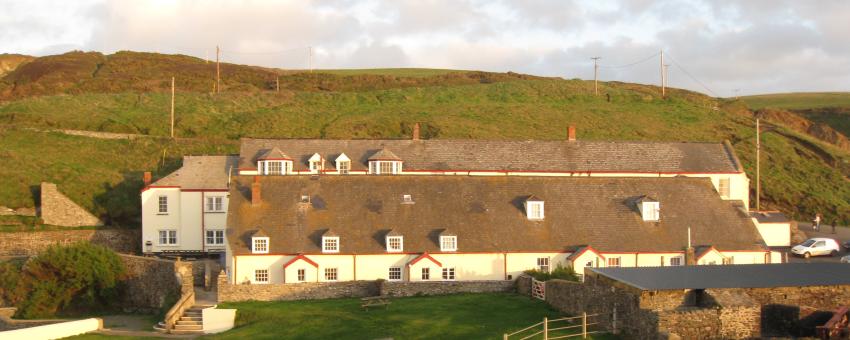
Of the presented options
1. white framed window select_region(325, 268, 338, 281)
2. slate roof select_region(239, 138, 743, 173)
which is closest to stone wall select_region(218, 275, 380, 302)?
white framed window select_region(325, 268, 338, 281)

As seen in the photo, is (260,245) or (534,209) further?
(534,209)

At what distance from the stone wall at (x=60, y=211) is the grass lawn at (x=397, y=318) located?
69.5ft

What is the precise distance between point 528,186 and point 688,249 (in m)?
9.90

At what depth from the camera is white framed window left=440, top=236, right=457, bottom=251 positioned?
153ft

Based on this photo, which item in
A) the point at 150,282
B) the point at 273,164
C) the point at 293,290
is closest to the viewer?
the point at 293,290

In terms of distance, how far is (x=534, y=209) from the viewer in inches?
1938

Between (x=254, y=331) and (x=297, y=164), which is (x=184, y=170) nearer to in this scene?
(x=297, y=164)

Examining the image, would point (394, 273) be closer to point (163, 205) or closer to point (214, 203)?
point (214, 203)

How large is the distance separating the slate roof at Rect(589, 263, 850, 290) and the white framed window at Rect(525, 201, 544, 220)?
1450cm

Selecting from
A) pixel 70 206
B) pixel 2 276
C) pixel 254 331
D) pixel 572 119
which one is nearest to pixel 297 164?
pixel 70 206

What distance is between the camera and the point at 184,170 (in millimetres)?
58219

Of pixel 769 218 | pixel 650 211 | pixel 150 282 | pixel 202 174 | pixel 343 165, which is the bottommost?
pixel 150 282

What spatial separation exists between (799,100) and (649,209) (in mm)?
96164

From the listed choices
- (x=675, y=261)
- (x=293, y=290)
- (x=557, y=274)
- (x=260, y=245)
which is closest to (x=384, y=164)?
(x=260, y=245)
